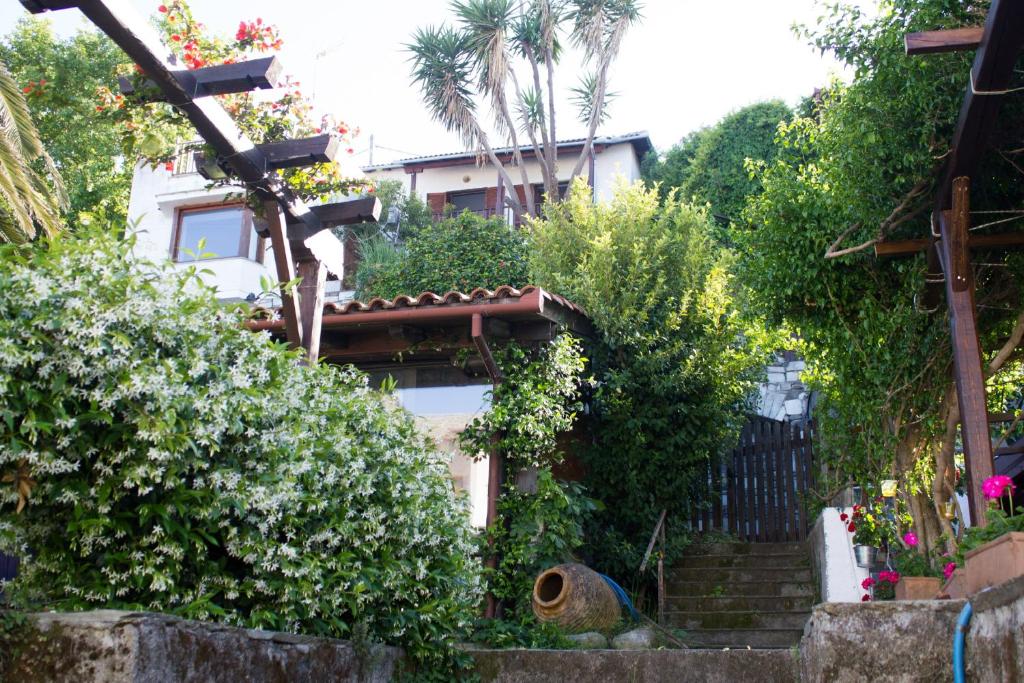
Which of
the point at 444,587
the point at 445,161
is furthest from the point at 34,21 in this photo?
the point at 444,587

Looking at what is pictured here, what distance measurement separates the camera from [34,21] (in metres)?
20.9

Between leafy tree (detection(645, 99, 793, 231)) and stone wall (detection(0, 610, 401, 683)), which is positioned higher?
leafy tree (detection(645, 99, 793, 231))

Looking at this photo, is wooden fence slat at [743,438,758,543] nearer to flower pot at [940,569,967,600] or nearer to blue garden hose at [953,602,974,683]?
flower pot at [940,569,967,600]

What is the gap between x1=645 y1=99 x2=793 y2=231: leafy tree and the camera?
687 inches

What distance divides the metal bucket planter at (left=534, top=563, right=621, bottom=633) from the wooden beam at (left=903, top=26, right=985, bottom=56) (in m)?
4.32

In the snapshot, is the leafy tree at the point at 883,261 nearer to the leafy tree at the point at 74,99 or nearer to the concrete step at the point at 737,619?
the concrete step at the point at 737,619

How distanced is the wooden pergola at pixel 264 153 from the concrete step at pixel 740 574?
476 centimetres

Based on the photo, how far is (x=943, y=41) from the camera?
4867 mm

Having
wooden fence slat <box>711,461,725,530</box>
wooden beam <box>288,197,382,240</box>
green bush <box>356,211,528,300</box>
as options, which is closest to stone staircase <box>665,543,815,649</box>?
wooden fence slat <box>711,461,725,530</box>

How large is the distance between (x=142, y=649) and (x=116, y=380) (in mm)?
818

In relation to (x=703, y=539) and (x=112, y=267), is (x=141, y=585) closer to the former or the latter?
(x=112, y=267)

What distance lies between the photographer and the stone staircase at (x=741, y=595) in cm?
851

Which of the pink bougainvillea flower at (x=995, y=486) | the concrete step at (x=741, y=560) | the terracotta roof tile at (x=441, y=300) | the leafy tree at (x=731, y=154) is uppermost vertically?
the leafy tree at (x=731, y=154)

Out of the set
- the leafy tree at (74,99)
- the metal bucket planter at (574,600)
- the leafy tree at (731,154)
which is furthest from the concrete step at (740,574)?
the leafy tree at (74,99)
